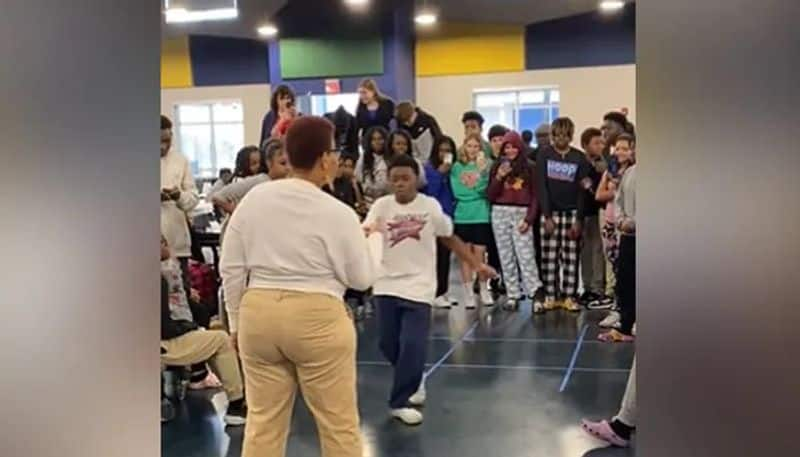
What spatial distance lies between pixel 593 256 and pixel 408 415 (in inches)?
144

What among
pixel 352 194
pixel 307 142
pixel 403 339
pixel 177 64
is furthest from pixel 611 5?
pixel 307 142

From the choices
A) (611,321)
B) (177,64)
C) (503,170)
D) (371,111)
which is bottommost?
(611,321)

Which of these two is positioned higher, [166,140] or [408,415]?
[166,140]

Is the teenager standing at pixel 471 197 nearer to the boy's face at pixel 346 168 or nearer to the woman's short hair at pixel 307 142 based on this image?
the boy's face at pixel 346 168

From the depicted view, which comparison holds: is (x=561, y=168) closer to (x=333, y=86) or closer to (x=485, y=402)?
(x=485, y=402)

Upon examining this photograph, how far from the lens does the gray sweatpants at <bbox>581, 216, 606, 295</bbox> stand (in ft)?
23.5

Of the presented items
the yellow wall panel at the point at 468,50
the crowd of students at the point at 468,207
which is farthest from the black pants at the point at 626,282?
the yellow wall panel at the point at 468,50

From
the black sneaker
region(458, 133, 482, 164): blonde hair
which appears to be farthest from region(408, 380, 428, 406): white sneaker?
region(458, 133, 482, 164): blonde hair

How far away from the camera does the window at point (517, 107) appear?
14.1 m

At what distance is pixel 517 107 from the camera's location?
47.0 ft

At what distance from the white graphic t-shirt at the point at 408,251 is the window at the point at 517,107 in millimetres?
10368

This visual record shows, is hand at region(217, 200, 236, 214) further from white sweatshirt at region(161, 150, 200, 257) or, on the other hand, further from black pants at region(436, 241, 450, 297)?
black pants at region(436, 241, 450, 297)
